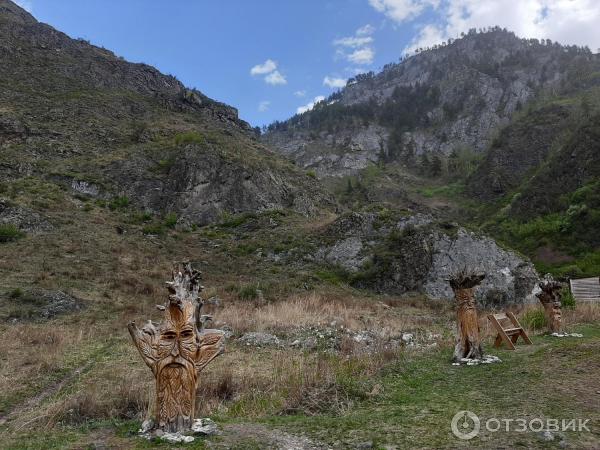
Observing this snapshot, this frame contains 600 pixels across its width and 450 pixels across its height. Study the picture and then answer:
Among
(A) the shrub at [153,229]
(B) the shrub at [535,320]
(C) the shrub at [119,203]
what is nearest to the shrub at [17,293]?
(A) the shrub at [153,229]

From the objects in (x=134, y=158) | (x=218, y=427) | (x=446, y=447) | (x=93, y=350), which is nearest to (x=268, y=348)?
(x=93, y=350)

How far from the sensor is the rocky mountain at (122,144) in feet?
118

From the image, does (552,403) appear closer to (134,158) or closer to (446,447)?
(446,447)

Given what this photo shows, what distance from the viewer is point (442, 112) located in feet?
418

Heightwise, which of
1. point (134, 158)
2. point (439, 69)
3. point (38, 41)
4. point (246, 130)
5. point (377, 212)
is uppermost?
point (439, 69)

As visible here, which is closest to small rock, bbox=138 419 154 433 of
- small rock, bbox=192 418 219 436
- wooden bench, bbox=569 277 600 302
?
small rock, bbox=192 418 219 436

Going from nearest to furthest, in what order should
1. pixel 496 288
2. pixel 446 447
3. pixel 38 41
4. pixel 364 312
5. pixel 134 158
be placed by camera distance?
pixel 446 447, pixel 364 312, pixel 496 288, pixel 134 158, pixel 38 41

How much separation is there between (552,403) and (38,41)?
216 feet

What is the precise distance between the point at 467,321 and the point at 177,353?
19.1 feet

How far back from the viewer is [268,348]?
11055mm

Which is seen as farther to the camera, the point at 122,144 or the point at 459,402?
the point at 122,144

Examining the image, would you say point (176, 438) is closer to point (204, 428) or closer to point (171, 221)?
point (204, 428)

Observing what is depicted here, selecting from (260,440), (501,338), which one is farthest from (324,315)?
(260,440)
